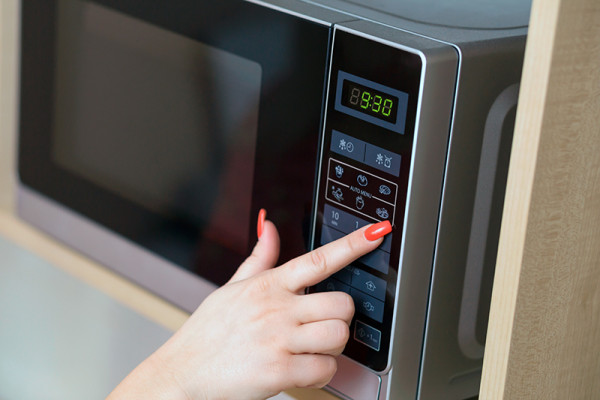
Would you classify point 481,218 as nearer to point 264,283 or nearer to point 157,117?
point 264,283

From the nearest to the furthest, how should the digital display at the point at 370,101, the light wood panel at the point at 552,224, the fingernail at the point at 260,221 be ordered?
the light wood panel at the point at 552,224, the digital display at the point at 370,101, the fingernail at the point at 260,221

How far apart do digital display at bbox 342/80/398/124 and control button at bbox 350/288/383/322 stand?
13cm

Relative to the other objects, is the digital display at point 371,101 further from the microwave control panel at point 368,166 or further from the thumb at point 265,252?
the thumb at point 265,252

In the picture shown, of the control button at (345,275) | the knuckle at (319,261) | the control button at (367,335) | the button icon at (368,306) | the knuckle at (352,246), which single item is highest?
the knuckle at (352,246)

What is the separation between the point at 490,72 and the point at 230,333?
10.1 inches

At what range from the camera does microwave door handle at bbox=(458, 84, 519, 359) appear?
20.7 inches

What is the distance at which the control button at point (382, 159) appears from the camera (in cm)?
50

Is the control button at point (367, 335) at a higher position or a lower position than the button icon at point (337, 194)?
lower

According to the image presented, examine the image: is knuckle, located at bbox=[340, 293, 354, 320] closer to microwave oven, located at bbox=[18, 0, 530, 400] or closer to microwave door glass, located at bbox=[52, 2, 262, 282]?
microwave oven, located at bbox=[18, 0, 530, 400]

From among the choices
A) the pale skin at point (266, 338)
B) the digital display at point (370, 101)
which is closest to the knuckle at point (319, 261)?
the pale skin at point (266, 338)

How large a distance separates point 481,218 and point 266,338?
0.57 feet

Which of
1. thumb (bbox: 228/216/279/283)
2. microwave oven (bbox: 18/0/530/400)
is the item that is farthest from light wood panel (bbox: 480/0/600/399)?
thumb (bbox: 228/216/279/283)

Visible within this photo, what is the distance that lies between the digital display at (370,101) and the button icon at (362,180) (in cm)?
4

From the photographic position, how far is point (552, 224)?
1.45ft
